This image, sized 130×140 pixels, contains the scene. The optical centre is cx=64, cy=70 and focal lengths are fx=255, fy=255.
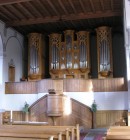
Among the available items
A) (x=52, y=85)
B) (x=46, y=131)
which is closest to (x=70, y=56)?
(x=52, y=85)

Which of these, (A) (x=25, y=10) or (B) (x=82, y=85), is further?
(B) (x=82, y=85)

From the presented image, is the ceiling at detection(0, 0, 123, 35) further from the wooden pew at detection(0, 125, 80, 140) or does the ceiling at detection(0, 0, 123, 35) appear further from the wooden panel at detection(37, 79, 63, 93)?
the wooden pew at detection(0, 125, 80, 140)

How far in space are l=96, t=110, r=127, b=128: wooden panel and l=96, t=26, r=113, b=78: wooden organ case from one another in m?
1.97

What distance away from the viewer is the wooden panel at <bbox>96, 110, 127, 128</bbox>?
9.73 metres

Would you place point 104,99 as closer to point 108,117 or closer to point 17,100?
point 108,117

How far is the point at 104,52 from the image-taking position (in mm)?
11406

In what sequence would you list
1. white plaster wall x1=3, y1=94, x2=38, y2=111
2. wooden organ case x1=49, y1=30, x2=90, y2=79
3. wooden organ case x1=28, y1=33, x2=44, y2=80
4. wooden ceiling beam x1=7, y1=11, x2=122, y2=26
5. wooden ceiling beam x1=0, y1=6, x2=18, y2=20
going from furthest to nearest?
wooden organ case x1=28, y1=33, x2=44, y2=80
wooden organ case x1=49, y1=30, x2=90, y2=79
white plaster wall x1=3, y1=94, x2=38, y2=111
wooden ceiling beam x1=7, y1=11, x2=122, y2=26
wooden ceiling beam x1=0, y1=6, x2=18, y2=20

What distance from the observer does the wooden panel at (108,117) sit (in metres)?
9.73

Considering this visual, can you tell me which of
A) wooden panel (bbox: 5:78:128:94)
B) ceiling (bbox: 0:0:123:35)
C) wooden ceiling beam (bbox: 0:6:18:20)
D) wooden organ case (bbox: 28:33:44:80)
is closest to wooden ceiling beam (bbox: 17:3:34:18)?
ceiling (bbox: 0:0:123:35)

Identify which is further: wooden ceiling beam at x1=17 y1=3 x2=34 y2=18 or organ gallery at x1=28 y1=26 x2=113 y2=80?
organ gallery at x1=28 y1=26 x2=113 y2=80

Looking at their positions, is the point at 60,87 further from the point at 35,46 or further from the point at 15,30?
the point at 15,30

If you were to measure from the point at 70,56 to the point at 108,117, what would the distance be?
11.3 ft

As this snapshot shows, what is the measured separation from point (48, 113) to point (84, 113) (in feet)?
5.38

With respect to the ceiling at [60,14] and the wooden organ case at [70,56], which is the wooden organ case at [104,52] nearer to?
the ceiling at [60,14]
